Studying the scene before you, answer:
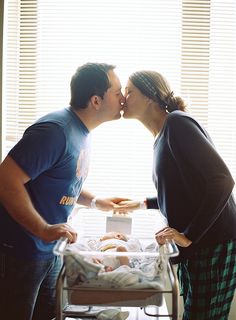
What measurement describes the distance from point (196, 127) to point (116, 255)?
55cm

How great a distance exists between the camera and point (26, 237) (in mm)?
1351

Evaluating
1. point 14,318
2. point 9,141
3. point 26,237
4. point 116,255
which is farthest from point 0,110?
point 116,255

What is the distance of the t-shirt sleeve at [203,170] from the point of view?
1226 millimetres

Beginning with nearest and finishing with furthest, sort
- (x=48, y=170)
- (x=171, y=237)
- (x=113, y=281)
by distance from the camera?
(x=113, y=281) → (x=171, y=237) → (x=48, y=170)

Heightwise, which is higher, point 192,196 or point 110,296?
point 192,196

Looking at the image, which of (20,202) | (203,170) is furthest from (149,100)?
(20,202)

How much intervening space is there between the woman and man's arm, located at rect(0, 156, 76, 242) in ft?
1.22

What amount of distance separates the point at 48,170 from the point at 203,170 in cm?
54

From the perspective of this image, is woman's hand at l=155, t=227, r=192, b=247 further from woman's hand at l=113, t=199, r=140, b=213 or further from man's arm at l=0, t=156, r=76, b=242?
woman's hand at l=113, t=199, r=140, b=213

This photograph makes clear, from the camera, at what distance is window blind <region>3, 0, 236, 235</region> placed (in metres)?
1.97

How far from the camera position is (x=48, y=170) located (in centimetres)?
134

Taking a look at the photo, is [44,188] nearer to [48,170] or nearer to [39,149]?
[48,170]

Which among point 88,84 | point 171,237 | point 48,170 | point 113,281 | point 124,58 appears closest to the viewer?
point 113,281

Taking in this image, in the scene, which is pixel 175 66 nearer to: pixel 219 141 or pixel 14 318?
pixel 219 141
